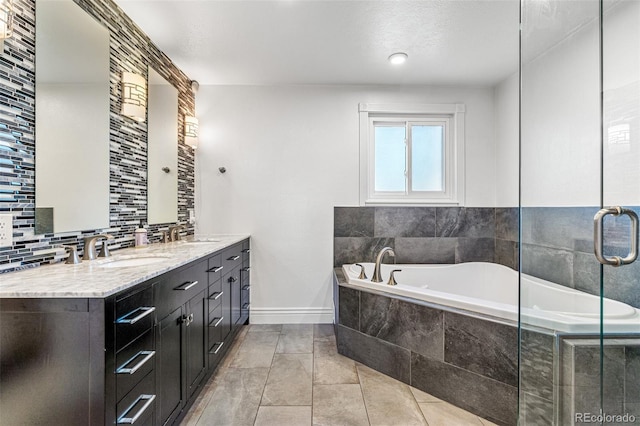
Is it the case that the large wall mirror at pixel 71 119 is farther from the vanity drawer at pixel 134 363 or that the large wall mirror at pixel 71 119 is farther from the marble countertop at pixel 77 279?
the vanity drawer at pixel 134 363

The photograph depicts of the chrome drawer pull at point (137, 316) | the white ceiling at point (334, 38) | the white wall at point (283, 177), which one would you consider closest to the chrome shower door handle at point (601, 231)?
the white ceiling at point (334, 38)

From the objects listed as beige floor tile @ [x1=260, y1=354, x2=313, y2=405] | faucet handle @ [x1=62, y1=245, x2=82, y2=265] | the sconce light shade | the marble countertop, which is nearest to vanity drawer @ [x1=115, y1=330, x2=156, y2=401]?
the marble countertop

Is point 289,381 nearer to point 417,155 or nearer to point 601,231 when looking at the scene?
point 601,231

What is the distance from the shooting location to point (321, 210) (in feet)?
10.3

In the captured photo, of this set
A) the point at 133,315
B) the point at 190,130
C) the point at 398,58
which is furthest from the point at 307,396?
the point at 398,58

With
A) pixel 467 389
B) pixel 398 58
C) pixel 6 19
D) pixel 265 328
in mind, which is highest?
pixel 398 58

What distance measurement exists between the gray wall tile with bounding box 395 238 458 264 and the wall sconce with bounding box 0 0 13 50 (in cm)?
293

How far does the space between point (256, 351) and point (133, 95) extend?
6.78 feet

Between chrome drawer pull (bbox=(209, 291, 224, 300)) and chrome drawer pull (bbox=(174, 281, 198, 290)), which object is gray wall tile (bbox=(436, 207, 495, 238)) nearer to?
chrome drawer pull (bbox=(209, 291, 224, 300))

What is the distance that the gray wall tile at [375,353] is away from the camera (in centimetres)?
204

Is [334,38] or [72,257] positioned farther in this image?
[334,38]

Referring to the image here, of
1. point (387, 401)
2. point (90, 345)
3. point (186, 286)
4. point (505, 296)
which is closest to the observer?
point (90, 345)

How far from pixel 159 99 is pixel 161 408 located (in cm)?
213

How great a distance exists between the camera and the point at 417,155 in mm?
3254
